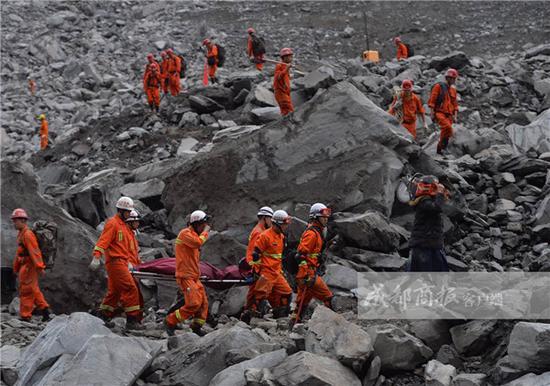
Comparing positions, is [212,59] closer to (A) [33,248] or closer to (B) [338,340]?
(A) [33,248]

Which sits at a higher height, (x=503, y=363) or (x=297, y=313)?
(x=503, y=363)

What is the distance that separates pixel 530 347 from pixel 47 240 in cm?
733

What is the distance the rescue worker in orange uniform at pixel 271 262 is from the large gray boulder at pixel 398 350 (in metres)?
3.00

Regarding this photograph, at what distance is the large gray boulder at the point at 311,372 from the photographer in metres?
7.15

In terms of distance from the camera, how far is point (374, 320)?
29.8 feet

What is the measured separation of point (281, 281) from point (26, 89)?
24.8m

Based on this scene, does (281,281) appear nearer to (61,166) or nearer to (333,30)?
(61,166)

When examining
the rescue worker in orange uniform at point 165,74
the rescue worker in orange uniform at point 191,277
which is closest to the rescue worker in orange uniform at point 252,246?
the rescue worker in orange uniform at point 191,277

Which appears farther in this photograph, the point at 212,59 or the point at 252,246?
the point at 212,59

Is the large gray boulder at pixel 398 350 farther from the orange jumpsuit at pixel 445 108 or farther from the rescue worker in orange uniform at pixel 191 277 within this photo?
the orange jumpsuit at pixel 445 108

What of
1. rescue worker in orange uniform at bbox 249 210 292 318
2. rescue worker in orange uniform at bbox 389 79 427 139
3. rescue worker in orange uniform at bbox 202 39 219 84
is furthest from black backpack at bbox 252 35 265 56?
rescue worker in orange uniform at bbox 249 210 292 318

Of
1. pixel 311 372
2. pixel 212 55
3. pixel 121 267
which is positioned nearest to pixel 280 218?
pixel 121 267

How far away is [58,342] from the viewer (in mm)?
8812

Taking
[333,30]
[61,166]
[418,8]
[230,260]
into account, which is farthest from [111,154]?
[418,8]
